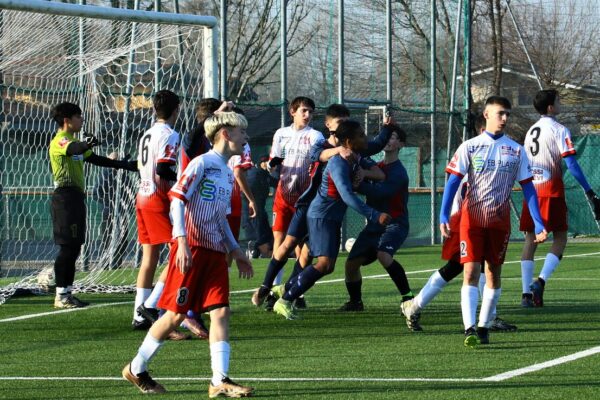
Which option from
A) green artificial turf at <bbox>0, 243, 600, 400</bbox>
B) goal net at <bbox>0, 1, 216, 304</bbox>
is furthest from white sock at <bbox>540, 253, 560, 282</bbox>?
goal net at <bbox>0, 1, 216, 304</bbox>

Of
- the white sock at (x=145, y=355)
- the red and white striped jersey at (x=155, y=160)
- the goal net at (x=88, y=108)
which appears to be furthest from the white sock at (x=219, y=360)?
the goal net at (x=88, y=108)

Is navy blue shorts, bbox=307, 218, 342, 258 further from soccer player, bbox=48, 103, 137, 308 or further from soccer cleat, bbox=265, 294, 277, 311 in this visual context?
soccer player, bbox=48, 103, 137, 308

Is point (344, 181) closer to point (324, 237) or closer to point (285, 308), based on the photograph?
point (324, 237)

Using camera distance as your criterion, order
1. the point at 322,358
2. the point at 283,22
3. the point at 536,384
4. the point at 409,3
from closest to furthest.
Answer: the point at 536,384
the point at 322,358
the point at 283,22
the point at 409,3

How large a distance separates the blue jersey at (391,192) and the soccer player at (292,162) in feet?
3.11

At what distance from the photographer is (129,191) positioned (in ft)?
53.2

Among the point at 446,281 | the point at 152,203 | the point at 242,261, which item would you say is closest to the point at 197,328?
the point at 152,203

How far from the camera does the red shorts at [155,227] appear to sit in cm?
1079

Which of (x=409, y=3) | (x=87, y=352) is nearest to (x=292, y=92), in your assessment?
(x=409, y=3)

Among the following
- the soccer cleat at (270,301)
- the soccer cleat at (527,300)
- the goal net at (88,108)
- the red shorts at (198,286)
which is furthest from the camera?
the goal net at (88,108)

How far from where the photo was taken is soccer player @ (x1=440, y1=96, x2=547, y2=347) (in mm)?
9703

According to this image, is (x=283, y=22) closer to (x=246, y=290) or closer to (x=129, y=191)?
(x=129, y=191)

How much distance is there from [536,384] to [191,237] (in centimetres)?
227

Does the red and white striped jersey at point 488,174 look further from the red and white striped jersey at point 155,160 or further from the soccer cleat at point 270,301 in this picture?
the soccer cleat at point 270,301
